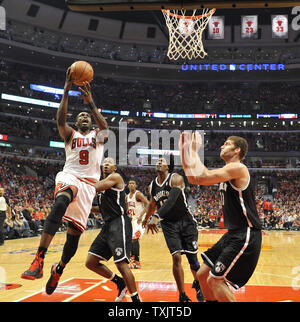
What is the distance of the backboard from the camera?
15.3ft

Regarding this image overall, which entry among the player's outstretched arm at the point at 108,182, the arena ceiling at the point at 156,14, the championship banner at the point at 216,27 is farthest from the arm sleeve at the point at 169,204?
the arena ceiling at the point at 156,14

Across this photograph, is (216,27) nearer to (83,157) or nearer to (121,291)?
(83,157)

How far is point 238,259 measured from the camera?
11.9ft

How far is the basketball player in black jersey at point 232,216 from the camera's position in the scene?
11.7ft

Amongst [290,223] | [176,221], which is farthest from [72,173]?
[290,223]

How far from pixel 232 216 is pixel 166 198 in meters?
1.98

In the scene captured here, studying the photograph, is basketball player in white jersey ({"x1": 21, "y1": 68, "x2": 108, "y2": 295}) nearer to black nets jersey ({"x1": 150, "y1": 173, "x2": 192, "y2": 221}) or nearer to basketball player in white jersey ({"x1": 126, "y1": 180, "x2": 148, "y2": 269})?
black nets jersey ({"x1": 150, "y1": 173, "x2": 192, "y2": 221})

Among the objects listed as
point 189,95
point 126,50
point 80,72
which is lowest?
point 80,72

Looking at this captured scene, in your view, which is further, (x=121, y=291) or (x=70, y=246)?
(x=121, y=291)

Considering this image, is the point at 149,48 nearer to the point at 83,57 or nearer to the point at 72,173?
the point at 83,57

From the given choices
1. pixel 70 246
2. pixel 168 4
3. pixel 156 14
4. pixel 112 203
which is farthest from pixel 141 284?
pixel 156 14

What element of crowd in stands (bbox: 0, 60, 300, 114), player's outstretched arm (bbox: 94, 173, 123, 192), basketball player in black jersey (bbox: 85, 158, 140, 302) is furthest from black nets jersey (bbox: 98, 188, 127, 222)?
crowd in stands (bbox: 0, 60, 300, 114)

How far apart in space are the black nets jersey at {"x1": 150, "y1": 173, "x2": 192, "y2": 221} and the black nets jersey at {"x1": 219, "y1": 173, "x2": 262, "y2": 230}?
1.66 metres

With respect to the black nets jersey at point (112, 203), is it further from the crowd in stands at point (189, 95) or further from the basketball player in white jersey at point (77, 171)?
the crowd in stands at point (189, 95)
